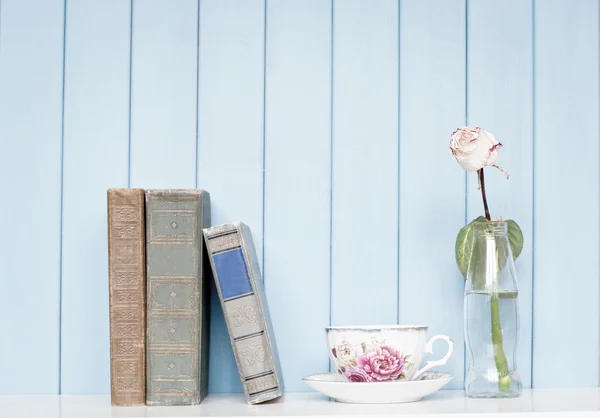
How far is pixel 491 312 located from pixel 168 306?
17.0 inches

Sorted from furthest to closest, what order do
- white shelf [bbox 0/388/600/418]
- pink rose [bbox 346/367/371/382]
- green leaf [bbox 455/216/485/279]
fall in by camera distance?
green leaf [bbox 455/216/485/279], pink rose [bbox 346/367/371/382], white shelf [bbox 0/388/600/418]

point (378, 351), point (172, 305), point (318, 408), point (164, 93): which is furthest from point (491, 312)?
point (164, 93)

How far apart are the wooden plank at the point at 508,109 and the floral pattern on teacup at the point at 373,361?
0.89ft

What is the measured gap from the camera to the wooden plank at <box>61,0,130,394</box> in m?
1.19

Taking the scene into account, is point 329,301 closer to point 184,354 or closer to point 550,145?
point 184,354

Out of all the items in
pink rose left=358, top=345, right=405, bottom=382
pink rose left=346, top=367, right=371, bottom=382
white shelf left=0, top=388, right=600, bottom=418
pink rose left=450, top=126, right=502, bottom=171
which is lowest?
white shelf left=0, top=388, right=600, bottom=418

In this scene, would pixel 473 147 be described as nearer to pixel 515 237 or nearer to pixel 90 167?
pixel 515 237

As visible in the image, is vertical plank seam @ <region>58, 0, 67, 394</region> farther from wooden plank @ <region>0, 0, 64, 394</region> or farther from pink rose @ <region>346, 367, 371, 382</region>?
pink rose @ <region>346, 367, 371, 382</region>

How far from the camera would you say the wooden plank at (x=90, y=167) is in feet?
3.89

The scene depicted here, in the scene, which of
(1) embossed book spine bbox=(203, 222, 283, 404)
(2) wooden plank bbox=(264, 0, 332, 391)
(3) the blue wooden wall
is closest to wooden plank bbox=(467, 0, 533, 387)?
(3) the blue wooden wall

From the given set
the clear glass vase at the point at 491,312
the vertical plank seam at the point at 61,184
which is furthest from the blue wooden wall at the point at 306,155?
the clear glass vase at the point at 491,312

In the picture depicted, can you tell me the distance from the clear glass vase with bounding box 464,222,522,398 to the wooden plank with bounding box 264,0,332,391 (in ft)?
0.72

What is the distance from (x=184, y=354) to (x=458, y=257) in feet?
1.36

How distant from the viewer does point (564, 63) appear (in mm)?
1265
